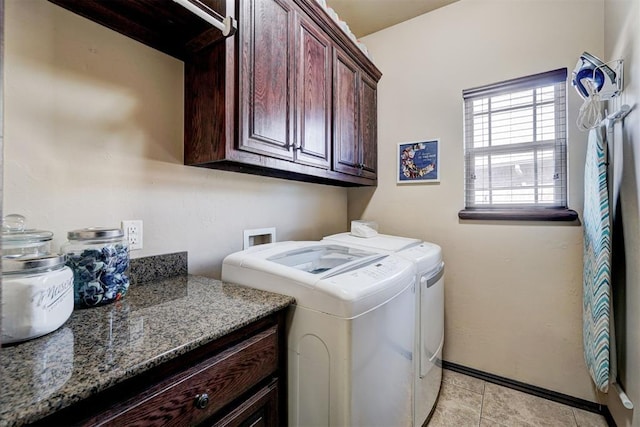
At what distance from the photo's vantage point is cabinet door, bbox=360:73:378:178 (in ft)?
7.13

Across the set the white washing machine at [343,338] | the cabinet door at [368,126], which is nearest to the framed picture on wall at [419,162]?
the cabinet door at [368,126]

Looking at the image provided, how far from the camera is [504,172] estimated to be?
2.00 meters

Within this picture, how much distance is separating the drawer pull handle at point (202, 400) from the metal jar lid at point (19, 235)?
0.67 metres

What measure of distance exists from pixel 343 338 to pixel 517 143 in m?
1.90

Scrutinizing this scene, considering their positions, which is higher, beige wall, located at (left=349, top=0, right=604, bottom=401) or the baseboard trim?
beige wall, located at (left=349, top=0, right=604, bottom=401)

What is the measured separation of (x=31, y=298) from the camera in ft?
2.23

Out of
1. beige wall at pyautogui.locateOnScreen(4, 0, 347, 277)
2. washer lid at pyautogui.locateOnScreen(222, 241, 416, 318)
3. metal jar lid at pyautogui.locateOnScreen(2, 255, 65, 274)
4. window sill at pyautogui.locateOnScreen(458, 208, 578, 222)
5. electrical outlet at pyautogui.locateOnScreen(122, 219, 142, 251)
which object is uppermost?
beige wall at pyautogui.locateOnScreen(4, 0, 347, 277)

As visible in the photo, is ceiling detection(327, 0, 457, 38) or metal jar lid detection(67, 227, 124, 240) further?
ceiling detection(327, 0, 457, 38)

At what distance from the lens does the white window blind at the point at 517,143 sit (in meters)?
1.83

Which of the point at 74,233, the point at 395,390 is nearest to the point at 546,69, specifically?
the point at 395,390

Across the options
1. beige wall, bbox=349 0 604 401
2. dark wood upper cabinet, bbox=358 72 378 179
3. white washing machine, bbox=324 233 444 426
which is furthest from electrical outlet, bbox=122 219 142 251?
beige wall, bbox=349 0 604 401

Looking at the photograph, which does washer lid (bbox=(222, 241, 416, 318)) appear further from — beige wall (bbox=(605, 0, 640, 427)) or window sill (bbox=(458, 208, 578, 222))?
beige wall (bbox=(605, 0, 640, 427))

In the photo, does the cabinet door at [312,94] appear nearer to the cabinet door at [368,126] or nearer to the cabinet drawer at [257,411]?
the cabinet door at [368,126]

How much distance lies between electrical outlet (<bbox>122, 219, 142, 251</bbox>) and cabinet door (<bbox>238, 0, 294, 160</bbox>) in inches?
21.4
